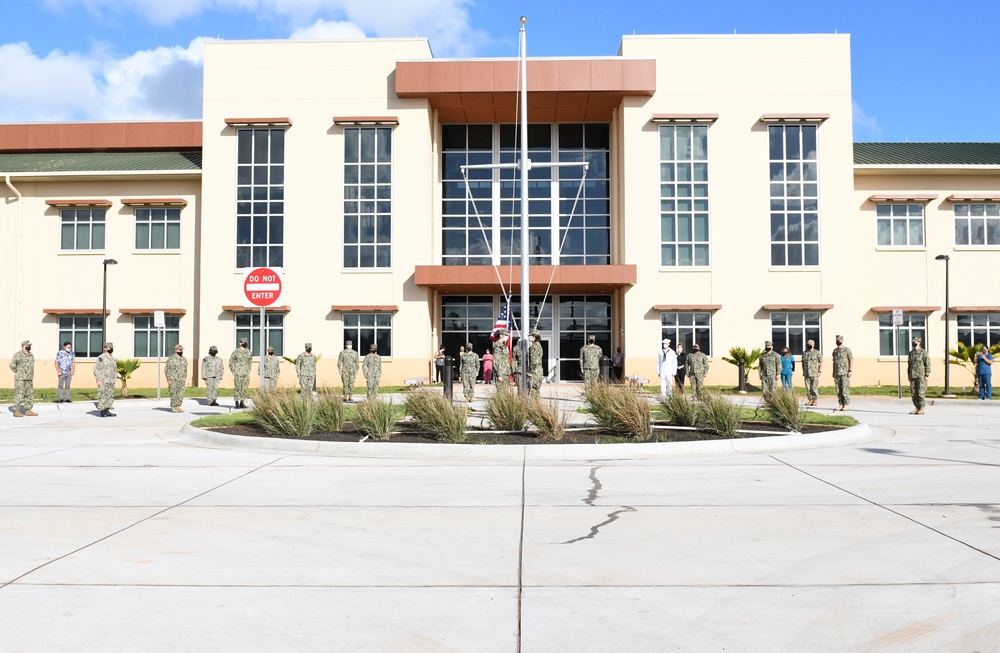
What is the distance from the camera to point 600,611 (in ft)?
15.8

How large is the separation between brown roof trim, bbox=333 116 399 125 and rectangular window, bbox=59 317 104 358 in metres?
12.9

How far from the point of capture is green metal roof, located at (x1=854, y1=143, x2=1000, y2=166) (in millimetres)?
34156

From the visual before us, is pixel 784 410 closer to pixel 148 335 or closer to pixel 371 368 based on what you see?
pixel 371 368

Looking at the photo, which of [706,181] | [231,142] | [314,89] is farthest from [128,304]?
[706,181]

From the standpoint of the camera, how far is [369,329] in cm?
3325

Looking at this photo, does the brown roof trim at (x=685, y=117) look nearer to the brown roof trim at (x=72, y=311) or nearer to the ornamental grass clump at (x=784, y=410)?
the ornamental grass clump at (x=784, y=410)

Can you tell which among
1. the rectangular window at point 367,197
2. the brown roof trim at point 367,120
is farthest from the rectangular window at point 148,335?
the brown roof trim at point 367,120

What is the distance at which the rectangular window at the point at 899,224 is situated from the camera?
3362 centimetres

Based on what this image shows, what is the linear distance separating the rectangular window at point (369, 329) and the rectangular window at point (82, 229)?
35.1 ft

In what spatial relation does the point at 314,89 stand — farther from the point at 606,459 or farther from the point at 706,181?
the point at 606,459

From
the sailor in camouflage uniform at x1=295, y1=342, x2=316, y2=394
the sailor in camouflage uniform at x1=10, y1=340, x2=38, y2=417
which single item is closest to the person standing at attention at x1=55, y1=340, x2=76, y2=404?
the sailor in camouflage uniform at x1=10, y1=340, x2=38, y2=417

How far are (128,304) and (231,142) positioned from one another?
309 inches

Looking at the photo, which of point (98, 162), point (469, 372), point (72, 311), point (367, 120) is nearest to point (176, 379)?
point (469, 372)

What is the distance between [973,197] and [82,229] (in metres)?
36.2
